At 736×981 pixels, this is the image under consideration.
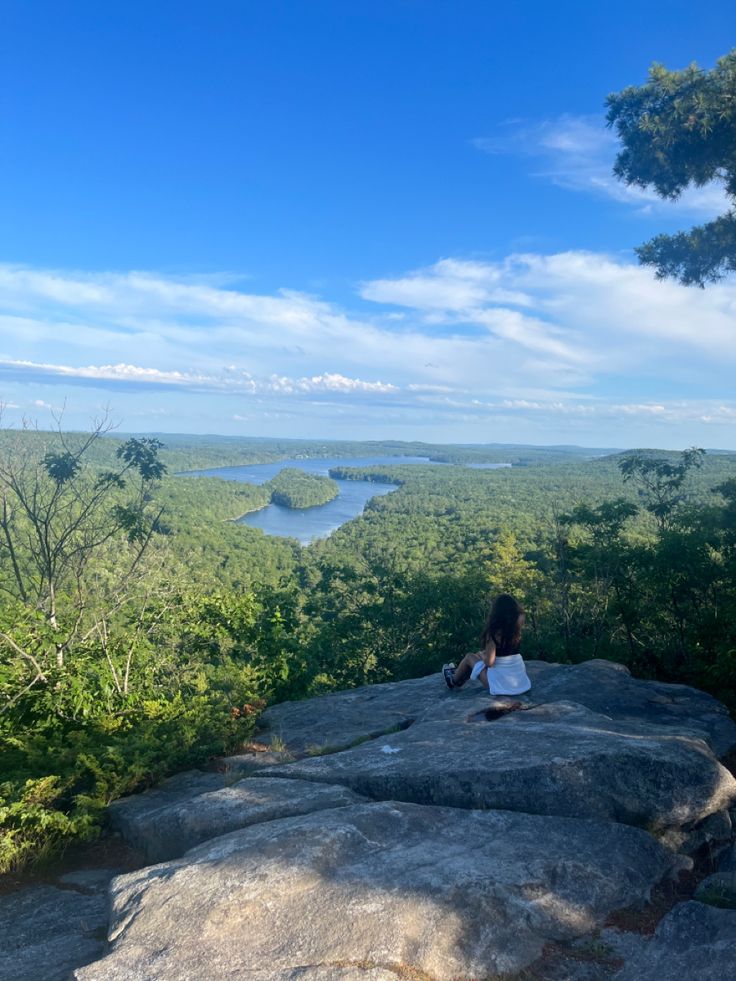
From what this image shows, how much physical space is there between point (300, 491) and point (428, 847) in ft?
432

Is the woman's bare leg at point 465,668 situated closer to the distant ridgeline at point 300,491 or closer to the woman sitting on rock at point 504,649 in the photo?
the woman sitting on rock at point 504,649

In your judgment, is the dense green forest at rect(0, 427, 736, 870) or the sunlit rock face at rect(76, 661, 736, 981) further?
the dense green forest at rect(0, 427, 736, 870)

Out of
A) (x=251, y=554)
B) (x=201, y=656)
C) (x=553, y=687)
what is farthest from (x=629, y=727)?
(x=251, y=554)

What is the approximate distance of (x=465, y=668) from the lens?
7.88 m

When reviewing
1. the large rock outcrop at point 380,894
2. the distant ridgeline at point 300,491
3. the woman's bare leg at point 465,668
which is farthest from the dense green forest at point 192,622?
the distant ridgeline at point 300,491

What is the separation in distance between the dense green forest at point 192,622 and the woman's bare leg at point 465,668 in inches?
103

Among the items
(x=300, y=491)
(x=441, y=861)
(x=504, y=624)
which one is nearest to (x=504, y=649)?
(x=504, y=624)

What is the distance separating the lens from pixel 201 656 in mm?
10383

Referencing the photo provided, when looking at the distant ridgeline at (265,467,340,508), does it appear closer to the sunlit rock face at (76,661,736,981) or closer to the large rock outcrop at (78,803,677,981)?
the sunlit rock face at (76,661,736,981)

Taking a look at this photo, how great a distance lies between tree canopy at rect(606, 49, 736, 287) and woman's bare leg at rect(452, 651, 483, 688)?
889 cm

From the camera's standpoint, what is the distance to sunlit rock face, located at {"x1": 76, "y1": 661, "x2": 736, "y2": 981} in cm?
321

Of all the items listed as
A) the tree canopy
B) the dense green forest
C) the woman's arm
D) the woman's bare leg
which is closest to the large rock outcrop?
the dense green forest

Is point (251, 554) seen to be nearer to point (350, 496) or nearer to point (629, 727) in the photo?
point (629, 727)

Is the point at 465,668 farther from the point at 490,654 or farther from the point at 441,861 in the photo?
the point at 441,861
